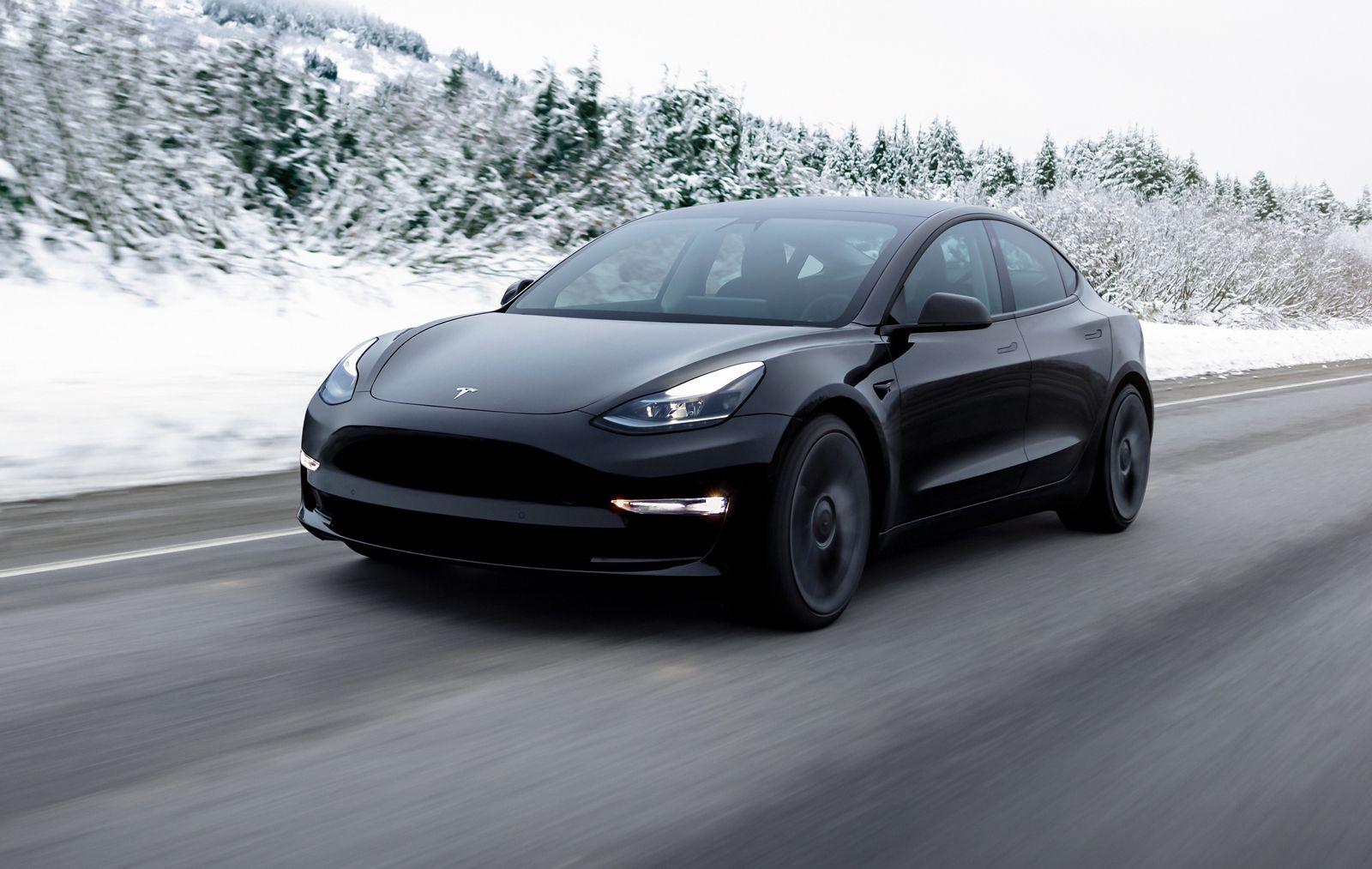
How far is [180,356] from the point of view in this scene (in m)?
11.0

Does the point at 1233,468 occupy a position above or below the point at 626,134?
below

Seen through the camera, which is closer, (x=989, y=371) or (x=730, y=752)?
(x=730, y=752)

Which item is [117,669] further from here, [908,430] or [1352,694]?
[1352,694]

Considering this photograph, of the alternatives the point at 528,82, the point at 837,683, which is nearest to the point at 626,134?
the point at 528,82

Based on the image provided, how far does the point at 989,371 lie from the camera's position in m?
5.93

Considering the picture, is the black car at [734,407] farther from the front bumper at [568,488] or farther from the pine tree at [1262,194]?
the pine tree at [1262,194]

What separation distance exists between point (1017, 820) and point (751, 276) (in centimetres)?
291

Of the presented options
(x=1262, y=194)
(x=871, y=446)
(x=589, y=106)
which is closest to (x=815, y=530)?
(x=871, y=446)

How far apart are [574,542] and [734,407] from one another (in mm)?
641

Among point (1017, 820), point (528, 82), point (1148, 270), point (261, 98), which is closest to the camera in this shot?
point (1017, 820)

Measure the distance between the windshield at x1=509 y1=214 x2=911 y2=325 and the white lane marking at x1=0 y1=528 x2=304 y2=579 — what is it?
4.66 feet

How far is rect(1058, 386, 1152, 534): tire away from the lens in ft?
22.9

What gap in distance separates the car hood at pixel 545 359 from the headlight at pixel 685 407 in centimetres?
8

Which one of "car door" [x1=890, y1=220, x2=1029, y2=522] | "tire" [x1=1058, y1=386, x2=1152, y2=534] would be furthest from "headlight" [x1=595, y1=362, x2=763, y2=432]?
"tire" [x1=1058, y1=386, x2=1152, y2=534]
